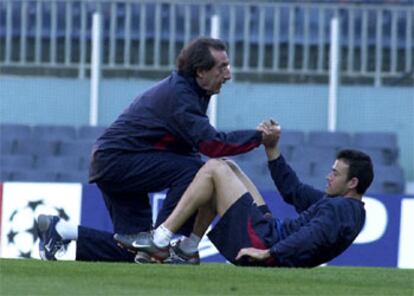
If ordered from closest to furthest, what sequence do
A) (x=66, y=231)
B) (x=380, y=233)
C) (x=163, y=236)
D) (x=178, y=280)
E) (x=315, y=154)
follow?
(x=178, y=280) < (x=163, y=236) < (x=66, y=231) < (x=380, y=233) < (x=315, y=154)

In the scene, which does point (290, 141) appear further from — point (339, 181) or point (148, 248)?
point (148, 248)

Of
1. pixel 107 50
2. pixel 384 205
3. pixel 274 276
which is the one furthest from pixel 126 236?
pixel 107 50

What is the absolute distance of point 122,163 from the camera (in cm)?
1048

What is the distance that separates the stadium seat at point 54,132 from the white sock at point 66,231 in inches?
293

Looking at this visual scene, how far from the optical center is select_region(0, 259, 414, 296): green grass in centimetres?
862

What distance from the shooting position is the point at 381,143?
18391 millimetres

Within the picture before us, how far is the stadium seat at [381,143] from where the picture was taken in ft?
59.8

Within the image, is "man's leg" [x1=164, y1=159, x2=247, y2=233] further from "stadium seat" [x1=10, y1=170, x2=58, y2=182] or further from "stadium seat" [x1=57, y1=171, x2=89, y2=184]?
"stadium seat" [x1=10, y1=170, x2=58, y2=182]

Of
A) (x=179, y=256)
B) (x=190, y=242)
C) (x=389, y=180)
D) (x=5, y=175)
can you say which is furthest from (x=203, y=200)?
(x=5, y=175)

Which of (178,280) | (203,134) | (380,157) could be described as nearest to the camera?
(178,280)

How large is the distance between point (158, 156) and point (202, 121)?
465mm

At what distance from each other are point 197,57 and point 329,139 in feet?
26.5

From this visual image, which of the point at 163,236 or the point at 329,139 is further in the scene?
the point at 329,139

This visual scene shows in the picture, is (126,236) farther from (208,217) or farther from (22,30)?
(22,30)
